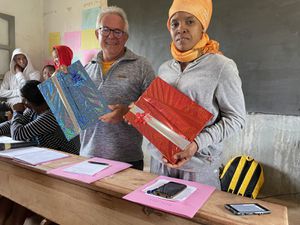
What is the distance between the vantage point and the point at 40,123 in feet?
5.24

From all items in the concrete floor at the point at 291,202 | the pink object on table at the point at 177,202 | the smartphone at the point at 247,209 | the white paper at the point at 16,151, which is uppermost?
the white paper at the point at 16,151

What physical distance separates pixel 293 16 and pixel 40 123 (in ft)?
6.38

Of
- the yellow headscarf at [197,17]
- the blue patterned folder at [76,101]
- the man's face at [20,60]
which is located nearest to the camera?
the yellow headscarf at [197,17]

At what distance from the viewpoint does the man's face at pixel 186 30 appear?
1.03 metres

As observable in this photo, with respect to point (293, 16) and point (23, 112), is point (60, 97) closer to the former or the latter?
point (23, 112)

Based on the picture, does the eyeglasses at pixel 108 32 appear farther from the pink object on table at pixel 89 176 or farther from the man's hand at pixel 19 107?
the man's hand at pixel 19 107

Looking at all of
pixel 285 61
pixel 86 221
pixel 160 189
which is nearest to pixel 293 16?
pixel 285 61

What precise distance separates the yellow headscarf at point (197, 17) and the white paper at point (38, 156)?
0.71 metres

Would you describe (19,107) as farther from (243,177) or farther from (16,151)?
(243,177)

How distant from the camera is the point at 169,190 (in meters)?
0.80

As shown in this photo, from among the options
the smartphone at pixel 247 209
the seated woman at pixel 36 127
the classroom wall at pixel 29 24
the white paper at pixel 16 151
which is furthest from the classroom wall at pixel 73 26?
the smartphone at pixel 247 209

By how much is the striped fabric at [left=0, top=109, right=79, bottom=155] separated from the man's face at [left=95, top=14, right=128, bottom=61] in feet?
1.81

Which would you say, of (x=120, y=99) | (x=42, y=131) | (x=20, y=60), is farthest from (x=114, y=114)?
(x=20, y=60)

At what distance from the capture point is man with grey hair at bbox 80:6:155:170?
132 centimetres
